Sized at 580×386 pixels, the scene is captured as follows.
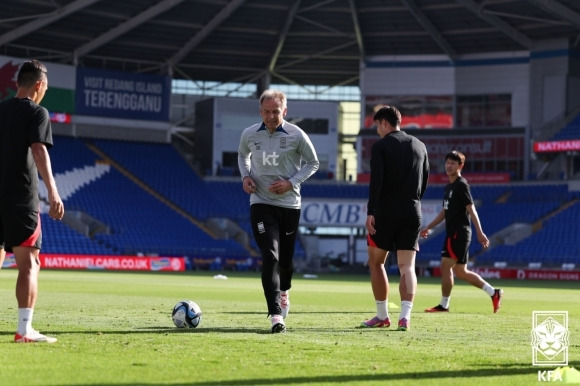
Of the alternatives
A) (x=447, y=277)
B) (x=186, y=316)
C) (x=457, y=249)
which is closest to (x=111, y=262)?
(x=447, y=277)

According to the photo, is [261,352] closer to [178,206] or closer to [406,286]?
[406,286]

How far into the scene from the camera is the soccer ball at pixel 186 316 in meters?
11.9

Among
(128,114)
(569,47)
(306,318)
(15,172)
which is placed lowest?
(306,318)

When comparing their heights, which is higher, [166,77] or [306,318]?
[166,77]

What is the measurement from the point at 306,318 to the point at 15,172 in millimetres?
5809

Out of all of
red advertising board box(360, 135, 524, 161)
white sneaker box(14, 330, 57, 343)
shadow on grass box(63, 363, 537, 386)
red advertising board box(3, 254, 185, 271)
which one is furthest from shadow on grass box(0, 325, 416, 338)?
red advertising board box(360, 135, 524, 161)

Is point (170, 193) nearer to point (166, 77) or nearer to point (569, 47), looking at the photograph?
point (166, 77)

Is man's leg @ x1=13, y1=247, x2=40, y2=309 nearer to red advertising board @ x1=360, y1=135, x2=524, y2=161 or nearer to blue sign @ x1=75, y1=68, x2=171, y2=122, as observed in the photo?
red advertising board @ x1=360, y1=135, x2=524, y2=161

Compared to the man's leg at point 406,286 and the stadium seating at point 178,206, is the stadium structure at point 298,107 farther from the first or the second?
the man's leg at point 406,286

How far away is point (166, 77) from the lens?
66875 millimetres

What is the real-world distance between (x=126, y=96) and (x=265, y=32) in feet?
32.0

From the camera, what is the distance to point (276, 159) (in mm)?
12094

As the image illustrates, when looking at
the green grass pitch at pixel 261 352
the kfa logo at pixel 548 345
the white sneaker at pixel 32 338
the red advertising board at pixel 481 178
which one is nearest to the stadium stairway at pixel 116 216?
the red advertising board at pixel 481 178

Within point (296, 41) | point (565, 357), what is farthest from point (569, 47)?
point (565, 357)
